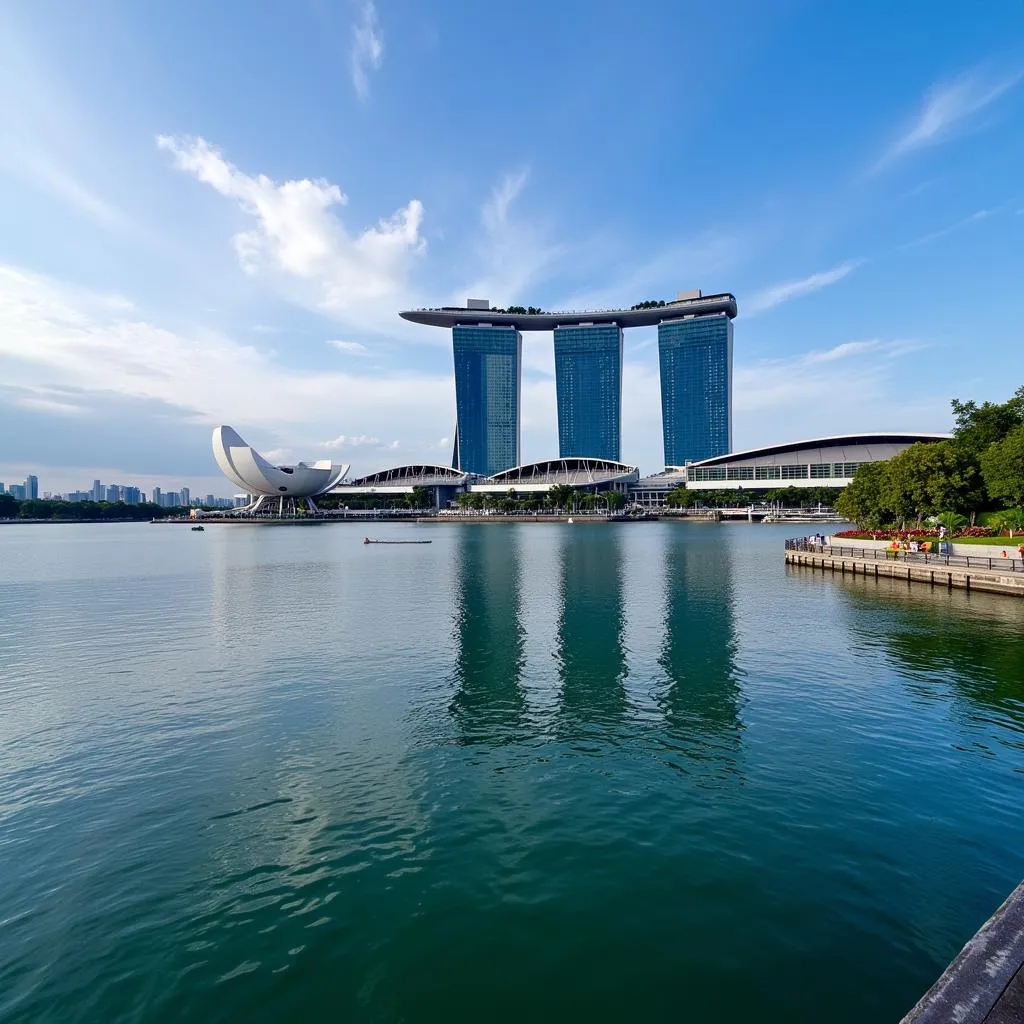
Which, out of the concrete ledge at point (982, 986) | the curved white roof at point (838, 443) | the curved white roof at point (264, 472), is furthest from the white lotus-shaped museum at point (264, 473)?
the concrete ledge at point (982, 986)

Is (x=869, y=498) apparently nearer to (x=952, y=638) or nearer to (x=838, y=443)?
(x=952, y=638)

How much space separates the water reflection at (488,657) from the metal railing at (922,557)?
30.4 m

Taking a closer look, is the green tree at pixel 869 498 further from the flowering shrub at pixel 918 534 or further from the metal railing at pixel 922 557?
the metal railing at pixel 922 557

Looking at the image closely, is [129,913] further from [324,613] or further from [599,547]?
[599,547]

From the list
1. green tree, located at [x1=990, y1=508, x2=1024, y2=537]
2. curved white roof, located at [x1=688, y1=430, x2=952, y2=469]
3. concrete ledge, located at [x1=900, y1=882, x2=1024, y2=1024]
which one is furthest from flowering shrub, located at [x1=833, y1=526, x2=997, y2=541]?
curved white roof, located at [x1=688, y1=430, x2=952, y2=469]

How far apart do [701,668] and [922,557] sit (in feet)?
115

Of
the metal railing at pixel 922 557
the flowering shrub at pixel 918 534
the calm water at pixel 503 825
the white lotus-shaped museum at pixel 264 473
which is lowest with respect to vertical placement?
the calm water at pixel 503 825

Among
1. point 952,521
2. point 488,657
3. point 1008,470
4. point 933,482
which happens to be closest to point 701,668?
point 488,657

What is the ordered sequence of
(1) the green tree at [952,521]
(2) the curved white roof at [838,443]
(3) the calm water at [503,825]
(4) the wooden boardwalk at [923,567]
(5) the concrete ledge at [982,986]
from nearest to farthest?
1. (5) the concrete ledge at [982,986]
2. (3) the calm water at [503,825]
3. (4) the wooden boardwalk at [923,567]
4. (1) the green tree at [952,521]
5. (2) the curved white roof at [838,443]

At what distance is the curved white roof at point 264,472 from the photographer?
555 ft

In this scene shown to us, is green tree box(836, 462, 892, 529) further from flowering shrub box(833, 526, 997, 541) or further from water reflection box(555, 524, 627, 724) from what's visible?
water reflection box(555, 524, 627, 724)

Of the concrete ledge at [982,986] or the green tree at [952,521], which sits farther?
the green tree at [952,521]

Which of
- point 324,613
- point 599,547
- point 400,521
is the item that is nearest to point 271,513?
point 400,521

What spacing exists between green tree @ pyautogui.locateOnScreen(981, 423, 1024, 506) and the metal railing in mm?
8961
